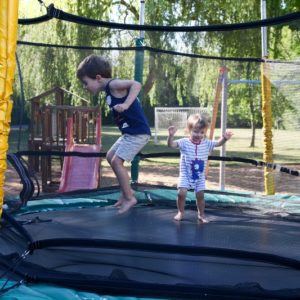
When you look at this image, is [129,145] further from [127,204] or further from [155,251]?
[155,251]

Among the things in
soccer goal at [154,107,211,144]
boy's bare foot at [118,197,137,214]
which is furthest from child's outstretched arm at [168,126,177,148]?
soccer goal at [154,107,211,144]

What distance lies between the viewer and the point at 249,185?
8016 mm

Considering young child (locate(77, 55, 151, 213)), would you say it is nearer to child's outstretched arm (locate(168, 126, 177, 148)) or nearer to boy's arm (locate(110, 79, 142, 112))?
boy's arm (locate(110, 79, 142, 112))

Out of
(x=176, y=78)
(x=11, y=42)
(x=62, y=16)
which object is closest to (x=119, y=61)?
(x=176, y=78)

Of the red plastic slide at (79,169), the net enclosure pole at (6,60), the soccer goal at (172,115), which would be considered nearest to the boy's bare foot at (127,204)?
the soccer goal at (172,115)

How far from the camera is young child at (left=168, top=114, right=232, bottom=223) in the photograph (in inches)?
144

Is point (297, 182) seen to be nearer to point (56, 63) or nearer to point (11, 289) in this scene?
point (56, 63)

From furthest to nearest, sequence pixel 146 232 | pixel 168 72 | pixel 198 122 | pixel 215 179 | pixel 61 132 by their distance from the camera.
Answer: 1. pixel 215 179
2. pixel 61 132
3. pixel 168 72
4. pixel 198 122
5. pixel 146 232

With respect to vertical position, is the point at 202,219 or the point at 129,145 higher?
the point at 129,145

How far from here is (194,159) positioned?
3.71m

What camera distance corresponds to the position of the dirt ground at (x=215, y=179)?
22.9 ft

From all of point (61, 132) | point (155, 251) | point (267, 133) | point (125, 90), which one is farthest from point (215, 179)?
point (155, 251)

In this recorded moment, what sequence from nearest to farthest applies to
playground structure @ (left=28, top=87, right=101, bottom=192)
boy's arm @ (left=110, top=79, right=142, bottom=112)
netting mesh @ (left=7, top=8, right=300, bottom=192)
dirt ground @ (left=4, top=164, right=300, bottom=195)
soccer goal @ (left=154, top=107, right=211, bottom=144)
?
boy's arm @ (left=110, top=79, right=142, bottom=112) → netting mesh @ (left=7, top=8, right=300, bottom=192) → soccer goal @ (left=154, top=107, right=211, bottom=144) → playground structure @ (left=28, top=87, right=101, bottom=192) → dirt ground @ (left=4, top=164, right=300, bottom=195)

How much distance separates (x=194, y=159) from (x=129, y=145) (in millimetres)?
470
